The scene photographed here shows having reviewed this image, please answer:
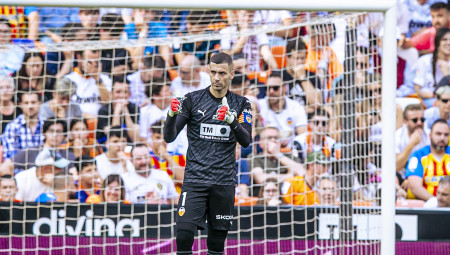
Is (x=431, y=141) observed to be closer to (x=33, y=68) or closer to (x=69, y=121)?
(x=69, y=121)

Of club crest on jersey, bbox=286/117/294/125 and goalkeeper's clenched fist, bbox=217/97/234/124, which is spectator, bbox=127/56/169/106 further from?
goalkeeper's clenched fist, bbox=217/97/234/124

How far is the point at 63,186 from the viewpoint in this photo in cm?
695

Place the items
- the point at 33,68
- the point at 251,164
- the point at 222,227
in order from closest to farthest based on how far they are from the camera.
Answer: the point at 222,227, the point at 251,164, the point at 33,68

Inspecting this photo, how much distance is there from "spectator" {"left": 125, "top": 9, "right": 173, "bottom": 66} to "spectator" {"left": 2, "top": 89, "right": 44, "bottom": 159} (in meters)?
1.19

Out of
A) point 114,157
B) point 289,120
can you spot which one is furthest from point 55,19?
point 289,120

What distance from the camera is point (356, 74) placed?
633cm

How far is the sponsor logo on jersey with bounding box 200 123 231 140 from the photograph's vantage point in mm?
4527

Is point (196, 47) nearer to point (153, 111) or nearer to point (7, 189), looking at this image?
point (153, 111)

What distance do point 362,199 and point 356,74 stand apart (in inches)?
44.5

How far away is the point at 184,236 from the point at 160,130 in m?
2.78

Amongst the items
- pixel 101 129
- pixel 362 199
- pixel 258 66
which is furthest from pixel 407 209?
pixel 101 129

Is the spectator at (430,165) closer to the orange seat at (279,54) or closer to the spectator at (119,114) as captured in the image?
the orange seat at (279,54)

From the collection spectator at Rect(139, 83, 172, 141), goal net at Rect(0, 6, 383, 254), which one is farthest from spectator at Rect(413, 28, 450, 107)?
spectator at Rect(139, 83, 172, 141)

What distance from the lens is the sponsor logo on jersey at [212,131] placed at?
4527mm
